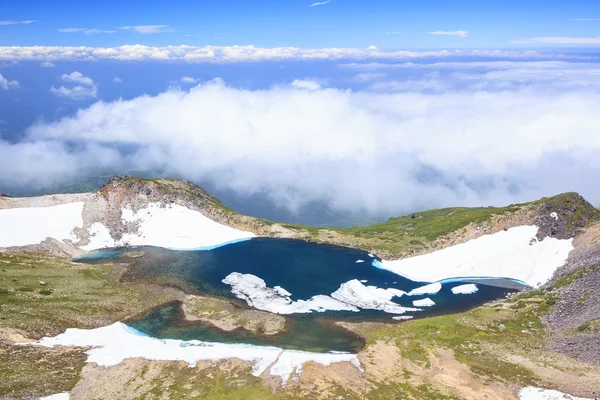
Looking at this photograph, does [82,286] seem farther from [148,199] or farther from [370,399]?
[370,399]

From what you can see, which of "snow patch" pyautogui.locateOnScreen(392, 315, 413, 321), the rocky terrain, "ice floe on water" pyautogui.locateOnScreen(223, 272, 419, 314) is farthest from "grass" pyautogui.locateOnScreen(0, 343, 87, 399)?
"snow patch" pyautogui.locateOnScreen(392, 315, 413, 321)

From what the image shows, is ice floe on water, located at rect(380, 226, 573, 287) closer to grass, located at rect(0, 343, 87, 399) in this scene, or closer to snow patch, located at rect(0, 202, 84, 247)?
grass, located at rect(0, 343, 87, 399)

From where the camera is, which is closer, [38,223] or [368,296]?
[368,296]

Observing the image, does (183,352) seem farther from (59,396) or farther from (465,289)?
(465,289)

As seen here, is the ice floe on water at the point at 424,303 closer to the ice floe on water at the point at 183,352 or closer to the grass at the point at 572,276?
the grass at the point at 572,276

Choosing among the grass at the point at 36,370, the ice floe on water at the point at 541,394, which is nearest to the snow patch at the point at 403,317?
the ice floe on water at the point at 541,394

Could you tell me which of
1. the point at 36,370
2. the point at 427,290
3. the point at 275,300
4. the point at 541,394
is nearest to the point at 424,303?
the point at 427,290
